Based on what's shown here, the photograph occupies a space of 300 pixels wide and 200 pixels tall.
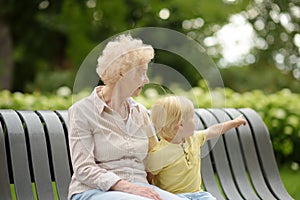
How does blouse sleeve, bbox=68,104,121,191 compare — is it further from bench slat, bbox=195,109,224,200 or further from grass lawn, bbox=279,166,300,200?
grass lawn, bbox=279,166,300,200

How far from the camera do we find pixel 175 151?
11.1 ft

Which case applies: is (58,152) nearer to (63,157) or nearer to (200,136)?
(63,157)

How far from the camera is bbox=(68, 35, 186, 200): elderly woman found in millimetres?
3105

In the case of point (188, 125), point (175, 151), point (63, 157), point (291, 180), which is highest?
point (188, 125)

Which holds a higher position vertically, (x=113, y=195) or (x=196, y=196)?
A: (x=113, y=195)

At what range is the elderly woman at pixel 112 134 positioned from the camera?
10.2 feet

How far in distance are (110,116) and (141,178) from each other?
32cm

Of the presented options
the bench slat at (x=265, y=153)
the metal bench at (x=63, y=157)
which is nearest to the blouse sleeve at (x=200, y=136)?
the metal bench at (x=63, y=157)

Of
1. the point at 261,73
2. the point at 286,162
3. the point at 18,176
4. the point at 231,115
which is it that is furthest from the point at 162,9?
the point at 18,176

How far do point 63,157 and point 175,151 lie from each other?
69 cm

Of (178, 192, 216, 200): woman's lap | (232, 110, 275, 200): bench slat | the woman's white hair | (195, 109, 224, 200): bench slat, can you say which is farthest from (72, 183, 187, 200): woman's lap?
(232, 110, 275, 200): bench slat

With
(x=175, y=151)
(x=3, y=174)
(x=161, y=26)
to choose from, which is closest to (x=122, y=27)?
(x=161, y=26)

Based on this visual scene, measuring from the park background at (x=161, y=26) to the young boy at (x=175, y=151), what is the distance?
6530 mm

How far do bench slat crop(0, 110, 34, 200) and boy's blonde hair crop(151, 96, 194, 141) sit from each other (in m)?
0.74
